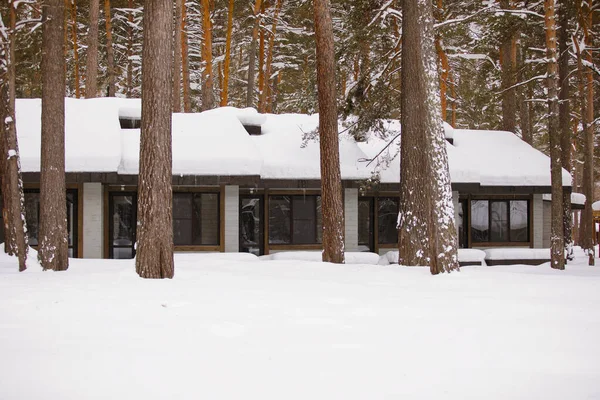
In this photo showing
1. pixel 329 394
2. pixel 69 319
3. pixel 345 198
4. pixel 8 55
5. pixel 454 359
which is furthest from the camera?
pixel 345 198

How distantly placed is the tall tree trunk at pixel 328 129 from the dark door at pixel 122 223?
7447mm

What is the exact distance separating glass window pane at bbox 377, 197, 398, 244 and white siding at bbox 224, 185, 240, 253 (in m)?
5.25

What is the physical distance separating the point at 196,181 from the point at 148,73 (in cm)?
692

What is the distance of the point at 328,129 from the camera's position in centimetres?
1325

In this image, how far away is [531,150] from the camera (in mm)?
21609

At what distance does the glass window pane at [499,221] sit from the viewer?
21.2 meters

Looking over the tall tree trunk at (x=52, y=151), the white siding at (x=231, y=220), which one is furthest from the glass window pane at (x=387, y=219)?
the tall tree trunk at (x=52, y=151)

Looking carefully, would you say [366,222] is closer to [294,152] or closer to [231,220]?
[294,152]

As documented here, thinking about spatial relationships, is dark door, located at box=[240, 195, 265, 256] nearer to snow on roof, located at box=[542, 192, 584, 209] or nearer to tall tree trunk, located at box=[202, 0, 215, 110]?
tall tree trunk, located at box=[202, 0, 215, 110]

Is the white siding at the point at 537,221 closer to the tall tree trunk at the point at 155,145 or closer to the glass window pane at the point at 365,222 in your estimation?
the glass window pane at the point at 365,222

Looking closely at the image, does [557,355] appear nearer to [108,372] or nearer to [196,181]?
[108,372]

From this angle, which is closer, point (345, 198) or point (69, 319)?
point (69, 319)

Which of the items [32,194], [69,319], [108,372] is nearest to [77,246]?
[32,194]

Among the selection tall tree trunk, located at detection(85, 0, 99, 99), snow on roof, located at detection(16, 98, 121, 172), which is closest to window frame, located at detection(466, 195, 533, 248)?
snow on roof, located at detection(16, 98, 121, 172)
